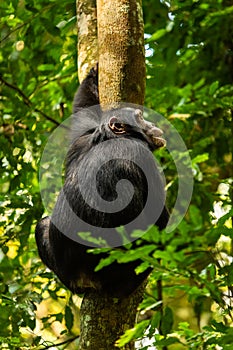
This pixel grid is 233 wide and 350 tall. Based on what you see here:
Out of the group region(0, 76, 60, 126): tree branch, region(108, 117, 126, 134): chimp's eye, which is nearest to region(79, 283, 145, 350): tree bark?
region(108, 117, 126, 134): chimp's eye

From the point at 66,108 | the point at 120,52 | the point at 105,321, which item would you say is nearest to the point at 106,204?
the point at 105,321

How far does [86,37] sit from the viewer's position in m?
4.32

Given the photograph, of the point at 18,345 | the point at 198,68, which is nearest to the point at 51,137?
the point at 198,68

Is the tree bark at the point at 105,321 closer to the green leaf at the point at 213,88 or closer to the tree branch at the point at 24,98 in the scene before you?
the green leaf at the point at 213,88

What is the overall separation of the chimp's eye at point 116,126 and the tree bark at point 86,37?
46cm

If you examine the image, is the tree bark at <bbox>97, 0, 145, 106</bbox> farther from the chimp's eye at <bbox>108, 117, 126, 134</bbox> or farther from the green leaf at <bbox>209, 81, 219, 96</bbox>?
the green leaf at <bbox>209, 81, 219, 96</bbox>

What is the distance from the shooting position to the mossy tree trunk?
3.33 metres

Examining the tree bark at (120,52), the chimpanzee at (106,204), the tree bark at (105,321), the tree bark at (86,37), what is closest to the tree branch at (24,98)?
the tree bark at (86,37)

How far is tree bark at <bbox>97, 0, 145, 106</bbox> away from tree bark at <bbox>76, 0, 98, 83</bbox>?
28cm

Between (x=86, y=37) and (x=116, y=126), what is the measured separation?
695 mm

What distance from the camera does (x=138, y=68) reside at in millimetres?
3850

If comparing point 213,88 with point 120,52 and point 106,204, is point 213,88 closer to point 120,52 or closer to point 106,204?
point 120,52

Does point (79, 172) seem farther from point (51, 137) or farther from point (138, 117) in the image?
point (51, 137)

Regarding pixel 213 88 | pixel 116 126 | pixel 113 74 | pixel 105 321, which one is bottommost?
pixel 105 321
